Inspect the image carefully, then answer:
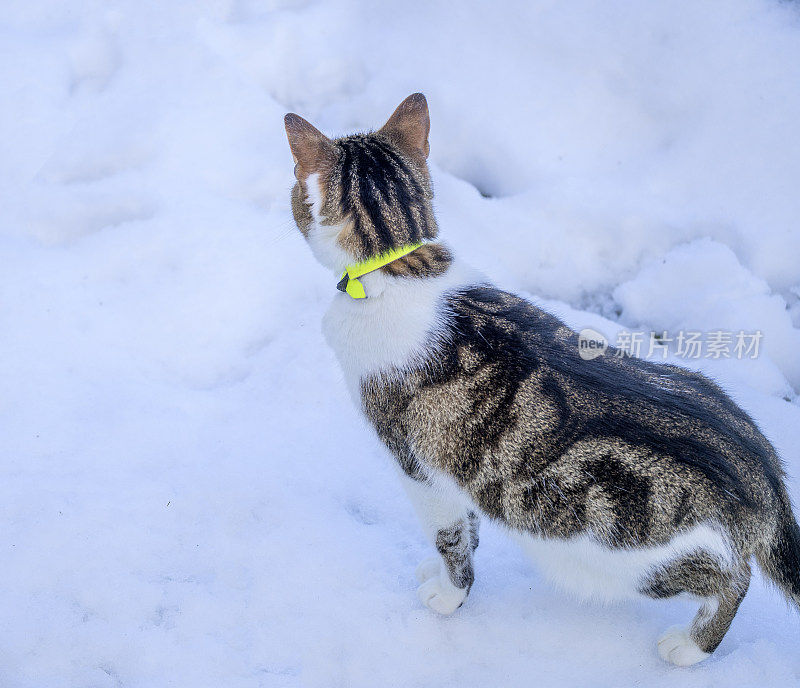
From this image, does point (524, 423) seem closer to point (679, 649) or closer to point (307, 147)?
point (679, 649)

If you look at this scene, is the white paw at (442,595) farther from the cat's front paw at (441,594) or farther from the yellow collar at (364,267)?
the yellow collar at (364,267)

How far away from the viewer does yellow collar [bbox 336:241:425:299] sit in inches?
75.4

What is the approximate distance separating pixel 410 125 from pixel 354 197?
0.37m

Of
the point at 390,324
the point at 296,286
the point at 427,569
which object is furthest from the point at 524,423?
the point at 296,286

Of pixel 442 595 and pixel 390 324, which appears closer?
pixel 390 324

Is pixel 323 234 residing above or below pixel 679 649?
above

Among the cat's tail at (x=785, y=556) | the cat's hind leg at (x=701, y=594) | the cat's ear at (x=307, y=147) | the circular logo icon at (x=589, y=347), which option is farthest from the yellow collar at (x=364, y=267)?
the cat's tail at (x=785, y=556)

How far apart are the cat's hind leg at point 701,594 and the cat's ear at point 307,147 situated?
1.45 m

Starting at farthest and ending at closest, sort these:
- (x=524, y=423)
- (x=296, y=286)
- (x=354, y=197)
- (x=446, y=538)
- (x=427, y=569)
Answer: (x=296, y=286) → (x=427, y=569) → (x=446, y=538) → (x=354, y=197) → (x=524, y=423)

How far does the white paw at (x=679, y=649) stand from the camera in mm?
1943

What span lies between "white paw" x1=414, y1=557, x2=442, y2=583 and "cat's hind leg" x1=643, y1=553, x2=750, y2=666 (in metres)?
0.70

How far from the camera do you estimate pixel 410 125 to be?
2.11 metres

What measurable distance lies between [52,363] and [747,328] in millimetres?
3085

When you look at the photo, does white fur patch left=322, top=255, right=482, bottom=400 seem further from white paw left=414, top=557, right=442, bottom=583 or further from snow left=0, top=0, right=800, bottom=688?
snow left=0, top=0, right=800, bottom=688
